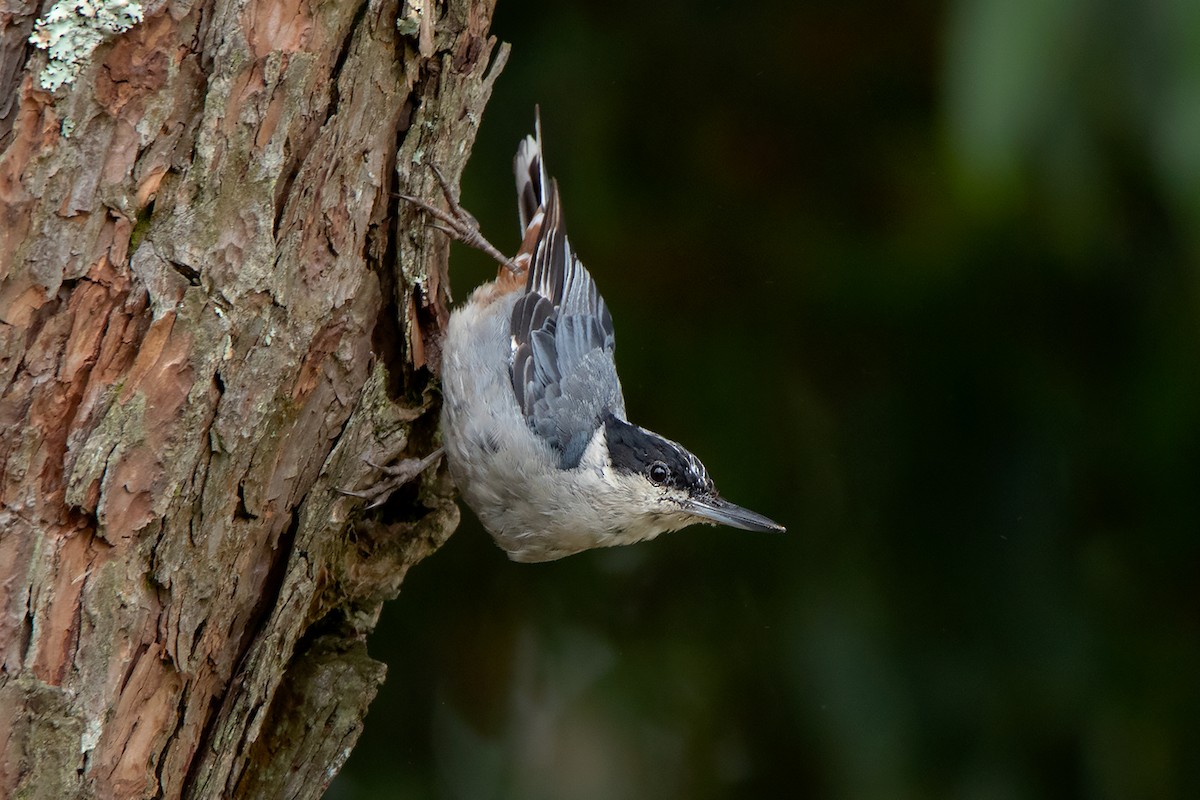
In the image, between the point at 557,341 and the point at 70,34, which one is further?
the point at 557,341

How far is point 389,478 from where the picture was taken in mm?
2244

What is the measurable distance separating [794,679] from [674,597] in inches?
15.8

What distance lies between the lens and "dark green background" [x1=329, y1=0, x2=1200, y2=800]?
9.74 ft

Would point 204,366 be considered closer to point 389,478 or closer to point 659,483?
point 389,478

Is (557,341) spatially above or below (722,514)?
above

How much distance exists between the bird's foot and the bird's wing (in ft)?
0.89

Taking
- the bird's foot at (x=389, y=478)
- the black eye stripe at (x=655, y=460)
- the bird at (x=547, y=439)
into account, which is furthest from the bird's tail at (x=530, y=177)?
the bird's foot at (x=389, y=478)

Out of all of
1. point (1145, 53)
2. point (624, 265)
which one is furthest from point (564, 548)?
point (1145, 53)

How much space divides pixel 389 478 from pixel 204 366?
59 cm

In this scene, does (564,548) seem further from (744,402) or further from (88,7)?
(88,7)

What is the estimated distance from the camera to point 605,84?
320cm

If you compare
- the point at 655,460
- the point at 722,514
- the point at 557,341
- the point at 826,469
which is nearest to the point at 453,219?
the point at 557,341

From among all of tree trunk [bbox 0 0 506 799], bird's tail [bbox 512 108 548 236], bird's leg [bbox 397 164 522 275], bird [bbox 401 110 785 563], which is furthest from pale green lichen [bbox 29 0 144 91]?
bird's tail [bbox 512 108 548 236]

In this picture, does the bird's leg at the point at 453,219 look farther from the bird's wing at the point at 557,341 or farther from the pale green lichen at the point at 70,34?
the pale green lichen at the point at 70,34
